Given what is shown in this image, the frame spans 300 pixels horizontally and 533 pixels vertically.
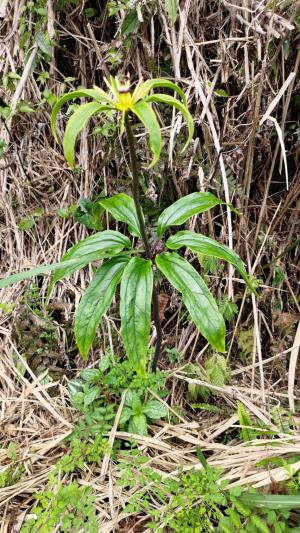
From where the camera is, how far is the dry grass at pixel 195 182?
1.42m

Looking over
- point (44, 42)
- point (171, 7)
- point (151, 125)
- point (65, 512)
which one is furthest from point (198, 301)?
point (44, 42)

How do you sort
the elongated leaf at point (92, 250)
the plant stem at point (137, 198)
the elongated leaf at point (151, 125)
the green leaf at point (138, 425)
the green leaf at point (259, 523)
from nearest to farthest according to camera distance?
the elongated leaf at point (151, 125), the plant stem at point (137, 198), the green leaf at point (259, 523), the elongated leaf at point (92, 250), the green leaf at point (138, 425)

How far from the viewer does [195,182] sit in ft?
5.33

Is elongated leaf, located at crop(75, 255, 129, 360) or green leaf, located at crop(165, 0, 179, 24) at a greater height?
green leaf, located at crop(165, 0, 179, 24)

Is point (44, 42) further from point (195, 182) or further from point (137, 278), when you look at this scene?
point (137, 278)

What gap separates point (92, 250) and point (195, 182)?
626 millimetres

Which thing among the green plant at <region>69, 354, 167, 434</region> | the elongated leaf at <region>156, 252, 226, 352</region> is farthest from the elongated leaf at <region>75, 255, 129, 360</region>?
the green plant at <region>69, 354, 167, 434</region>

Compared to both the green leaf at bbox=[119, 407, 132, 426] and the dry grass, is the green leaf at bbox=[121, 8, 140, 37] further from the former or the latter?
the green leaf at bbox=[119, 407, 132, 426]

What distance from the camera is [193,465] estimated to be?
50.1 inches

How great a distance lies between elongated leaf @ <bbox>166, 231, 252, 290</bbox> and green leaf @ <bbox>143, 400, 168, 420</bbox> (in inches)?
20.1

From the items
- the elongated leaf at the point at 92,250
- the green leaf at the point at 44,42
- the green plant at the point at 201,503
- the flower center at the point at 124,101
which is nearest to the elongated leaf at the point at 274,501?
the green plant at the point at 201,503

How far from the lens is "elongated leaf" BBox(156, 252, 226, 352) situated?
105cm

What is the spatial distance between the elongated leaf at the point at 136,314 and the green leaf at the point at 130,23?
909 mm

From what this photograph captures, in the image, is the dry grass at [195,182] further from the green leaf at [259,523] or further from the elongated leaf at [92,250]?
the elongated leaf at [92,250]
